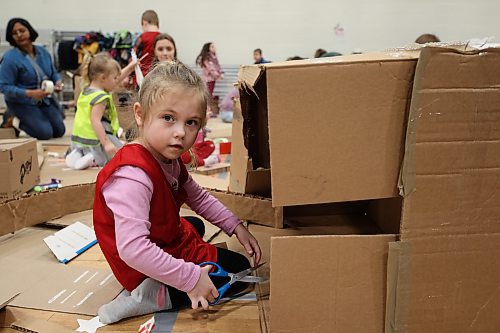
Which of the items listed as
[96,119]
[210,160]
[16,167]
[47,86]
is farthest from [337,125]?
[47,86]

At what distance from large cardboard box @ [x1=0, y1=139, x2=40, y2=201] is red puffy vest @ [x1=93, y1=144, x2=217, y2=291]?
756 millimetres

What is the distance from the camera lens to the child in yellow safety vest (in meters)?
2.07

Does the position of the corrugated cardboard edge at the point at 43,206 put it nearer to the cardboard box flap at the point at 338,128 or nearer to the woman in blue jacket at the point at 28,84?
the cardboard box flap at the point at 338,128

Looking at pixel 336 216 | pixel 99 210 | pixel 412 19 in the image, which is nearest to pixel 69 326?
pixel 99 210

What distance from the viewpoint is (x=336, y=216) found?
1.32 meters

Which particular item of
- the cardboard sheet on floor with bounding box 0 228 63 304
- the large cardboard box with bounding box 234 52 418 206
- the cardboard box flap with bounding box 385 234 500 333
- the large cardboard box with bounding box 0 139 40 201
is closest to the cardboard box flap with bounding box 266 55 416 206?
the large cardboard box with bounding box 234 52 418 206

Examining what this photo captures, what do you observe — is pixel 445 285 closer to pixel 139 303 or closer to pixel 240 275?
pixel 240 275

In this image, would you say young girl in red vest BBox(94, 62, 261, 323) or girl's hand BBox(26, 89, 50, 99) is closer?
young girl in red vest BBox(94, 62, 261, 323)

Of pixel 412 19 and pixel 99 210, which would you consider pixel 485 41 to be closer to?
pixel 99 210

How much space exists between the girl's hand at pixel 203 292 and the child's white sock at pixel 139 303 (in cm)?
9

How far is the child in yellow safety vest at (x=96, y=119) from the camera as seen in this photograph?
207cm

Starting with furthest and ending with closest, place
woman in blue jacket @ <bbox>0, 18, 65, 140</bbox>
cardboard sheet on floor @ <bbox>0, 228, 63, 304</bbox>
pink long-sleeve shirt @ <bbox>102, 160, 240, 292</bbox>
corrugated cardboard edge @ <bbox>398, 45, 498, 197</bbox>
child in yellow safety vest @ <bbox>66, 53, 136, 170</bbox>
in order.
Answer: woman in blue jacket @ <bbox>0, 18, 65, 140</bbox>, child in yellow safety vest @ <bbox>66, 53, 136, 170</bbox>, cardboard sheet on floor @ <bbox>0, 228, 63, 304</bbox>, pink long-sleeve shirt @ <bbox>102, 160, 240, 292</bbox>, corrugated cardboard edge @ <bbox>398, 45, 498, 197</bbox>

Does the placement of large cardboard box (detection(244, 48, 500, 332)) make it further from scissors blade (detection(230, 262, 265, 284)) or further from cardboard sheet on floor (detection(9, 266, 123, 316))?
cardboard sheet on floor (detection(9, 266, 123, 316))

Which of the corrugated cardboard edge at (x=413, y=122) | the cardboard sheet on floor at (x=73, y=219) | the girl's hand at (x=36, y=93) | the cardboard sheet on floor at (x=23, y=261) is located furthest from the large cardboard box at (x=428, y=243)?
the girl's hand at (x=36, y=93)
